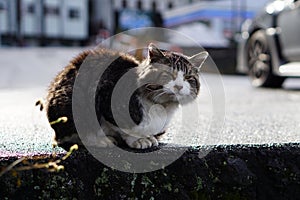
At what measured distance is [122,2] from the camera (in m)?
44.6

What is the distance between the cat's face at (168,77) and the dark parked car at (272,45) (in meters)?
4.31

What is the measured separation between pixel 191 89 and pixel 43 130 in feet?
3.00

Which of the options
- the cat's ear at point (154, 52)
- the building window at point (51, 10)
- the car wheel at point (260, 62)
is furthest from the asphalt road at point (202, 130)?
the building window at point (51, 10)

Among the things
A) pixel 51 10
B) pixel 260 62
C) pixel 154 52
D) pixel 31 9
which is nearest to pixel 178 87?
pixel 154 52

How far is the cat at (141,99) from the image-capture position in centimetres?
166

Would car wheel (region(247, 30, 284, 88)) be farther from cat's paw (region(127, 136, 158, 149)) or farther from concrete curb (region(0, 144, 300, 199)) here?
cat's paw (region(127, 136, 158, 149))

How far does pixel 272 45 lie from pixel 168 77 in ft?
15.9

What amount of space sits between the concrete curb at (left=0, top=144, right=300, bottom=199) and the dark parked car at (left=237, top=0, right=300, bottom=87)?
421cm

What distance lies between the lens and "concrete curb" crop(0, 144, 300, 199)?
1527 mm

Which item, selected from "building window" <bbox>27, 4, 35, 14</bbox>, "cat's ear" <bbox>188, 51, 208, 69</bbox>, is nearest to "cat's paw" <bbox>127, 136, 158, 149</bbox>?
"cat's ear" <bbox>188, 51, 208, 69</bbox>

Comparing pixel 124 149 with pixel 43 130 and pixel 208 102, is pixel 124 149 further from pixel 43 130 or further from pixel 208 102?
pixel 208 102

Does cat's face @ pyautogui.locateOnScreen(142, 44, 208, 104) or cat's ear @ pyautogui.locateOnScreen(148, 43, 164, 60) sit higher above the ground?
cat's ear @ pyautogui.locateOnScreen(148, 43, 164, 60)

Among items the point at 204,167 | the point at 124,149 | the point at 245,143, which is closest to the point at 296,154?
the point at 245,143

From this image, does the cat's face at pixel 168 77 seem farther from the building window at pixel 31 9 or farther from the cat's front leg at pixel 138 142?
the building window at pixel 31 9
